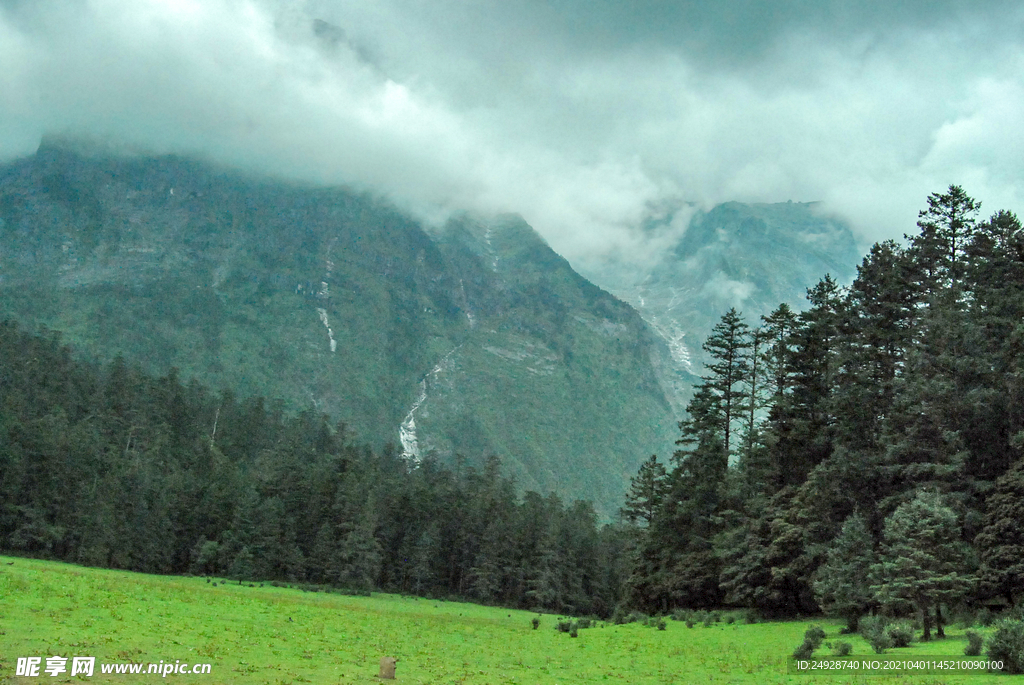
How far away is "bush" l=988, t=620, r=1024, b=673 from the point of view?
23016 mm

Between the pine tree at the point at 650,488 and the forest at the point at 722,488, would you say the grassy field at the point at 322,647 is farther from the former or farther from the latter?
the pine tree at the point at 650,488

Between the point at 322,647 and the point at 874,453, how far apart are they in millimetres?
37880

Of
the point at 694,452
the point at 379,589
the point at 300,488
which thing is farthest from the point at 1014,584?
the point at 300,488

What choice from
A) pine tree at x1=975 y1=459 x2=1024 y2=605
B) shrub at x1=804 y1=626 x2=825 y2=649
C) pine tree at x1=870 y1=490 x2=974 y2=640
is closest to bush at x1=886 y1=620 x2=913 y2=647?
pine tree at x1=870 y1=490 x2=974 y2=640

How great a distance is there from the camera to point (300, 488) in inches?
4444

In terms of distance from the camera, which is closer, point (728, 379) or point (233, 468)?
point (728, 379)

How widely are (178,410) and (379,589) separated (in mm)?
63341

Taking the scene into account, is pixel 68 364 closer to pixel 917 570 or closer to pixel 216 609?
pixel 216 609

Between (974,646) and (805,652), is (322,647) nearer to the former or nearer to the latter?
(805,652)

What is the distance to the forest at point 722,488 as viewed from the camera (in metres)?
44.6

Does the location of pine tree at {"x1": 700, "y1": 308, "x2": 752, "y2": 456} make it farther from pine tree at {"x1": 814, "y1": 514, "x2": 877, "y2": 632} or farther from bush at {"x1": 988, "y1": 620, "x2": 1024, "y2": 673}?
bush at {"x1": 988, "y1": 620, "x2": 1024, "y2": 673}

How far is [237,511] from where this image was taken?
→ 325 ft

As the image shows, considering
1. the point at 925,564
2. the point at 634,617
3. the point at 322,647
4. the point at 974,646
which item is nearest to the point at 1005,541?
the point at 925,564

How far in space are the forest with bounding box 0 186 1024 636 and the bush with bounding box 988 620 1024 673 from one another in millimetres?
10330
